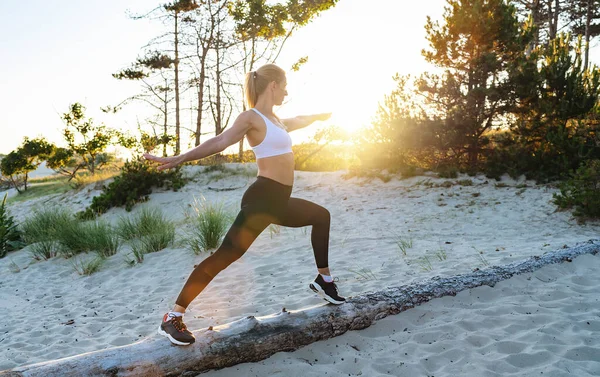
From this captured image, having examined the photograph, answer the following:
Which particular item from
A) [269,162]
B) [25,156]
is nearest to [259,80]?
[269,162]

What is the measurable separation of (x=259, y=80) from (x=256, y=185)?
0.73m

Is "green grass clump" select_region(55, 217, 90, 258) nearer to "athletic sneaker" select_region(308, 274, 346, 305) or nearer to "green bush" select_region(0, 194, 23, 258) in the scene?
"green bush" select_region(0, 194, 23, 258)

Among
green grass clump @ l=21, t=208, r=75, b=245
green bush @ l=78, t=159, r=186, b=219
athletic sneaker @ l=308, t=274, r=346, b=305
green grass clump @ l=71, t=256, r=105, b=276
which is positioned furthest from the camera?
green bush @ l=78, t=159, r=186, b=219

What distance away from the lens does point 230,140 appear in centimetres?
267

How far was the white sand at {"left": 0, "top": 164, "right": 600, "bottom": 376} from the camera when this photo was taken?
117 inches

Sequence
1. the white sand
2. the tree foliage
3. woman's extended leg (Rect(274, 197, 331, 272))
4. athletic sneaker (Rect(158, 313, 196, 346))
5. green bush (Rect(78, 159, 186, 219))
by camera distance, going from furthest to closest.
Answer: the tree foliage < green bush (Rect(78, 159, 186, 219)) < woman's extended leg (Rect(274, 197, 331, 272)) < the white sand < athletic sneaker (Rect(158, 313, 196, 346))

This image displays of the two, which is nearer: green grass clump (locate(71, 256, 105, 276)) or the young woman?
the young woman

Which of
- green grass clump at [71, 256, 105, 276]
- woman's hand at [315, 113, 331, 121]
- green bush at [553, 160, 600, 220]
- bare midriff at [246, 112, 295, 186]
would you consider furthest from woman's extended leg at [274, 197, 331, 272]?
green bush at [553, 160, 600, 220]

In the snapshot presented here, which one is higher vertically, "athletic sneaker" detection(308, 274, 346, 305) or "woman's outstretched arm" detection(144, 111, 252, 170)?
"woman's outstretched arm" detection(144, 111, 252, 170)

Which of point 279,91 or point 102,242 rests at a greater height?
point 279,91

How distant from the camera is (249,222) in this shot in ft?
9.33

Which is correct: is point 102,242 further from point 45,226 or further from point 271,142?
point 271,142

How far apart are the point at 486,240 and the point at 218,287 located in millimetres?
Result: 3959

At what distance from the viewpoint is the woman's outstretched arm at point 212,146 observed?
2561 millimetres
